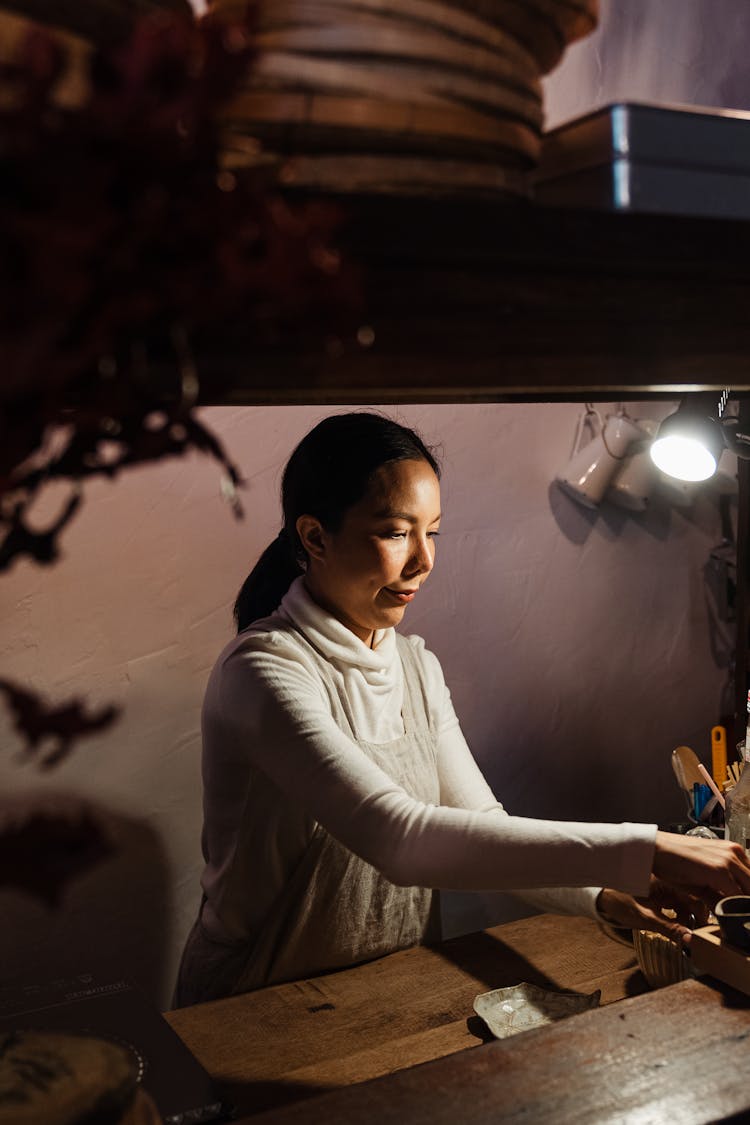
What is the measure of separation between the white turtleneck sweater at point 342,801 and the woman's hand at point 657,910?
0.05 m

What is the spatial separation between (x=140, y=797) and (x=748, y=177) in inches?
85.1

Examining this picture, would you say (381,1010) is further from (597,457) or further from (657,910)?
(597,457)

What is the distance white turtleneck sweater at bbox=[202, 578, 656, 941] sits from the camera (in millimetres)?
1395

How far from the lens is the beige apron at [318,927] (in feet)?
6.17

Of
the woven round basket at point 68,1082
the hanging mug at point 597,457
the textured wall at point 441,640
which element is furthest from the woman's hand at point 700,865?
the hanging mug at point 597,457

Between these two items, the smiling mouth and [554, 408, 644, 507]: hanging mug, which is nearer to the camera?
the smiling mouth

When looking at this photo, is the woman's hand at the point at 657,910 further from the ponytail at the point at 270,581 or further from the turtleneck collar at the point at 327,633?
the ponytail at the point at 270,581

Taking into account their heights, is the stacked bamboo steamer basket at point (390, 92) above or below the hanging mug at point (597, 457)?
above

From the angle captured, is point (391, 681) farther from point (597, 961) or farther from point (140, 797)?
point (140, 797)

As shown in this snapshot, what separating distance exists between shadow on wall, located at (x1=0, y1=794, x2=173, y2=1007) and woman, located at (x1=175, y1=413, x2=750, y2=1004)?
2.19ft

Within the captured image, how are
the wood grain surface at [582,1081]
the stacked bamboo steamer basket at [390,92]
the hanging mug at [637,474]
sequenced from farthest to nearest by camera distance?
the hanging mug at [637,474]
the wood grain surface at [582,1081]
the stacked bamboo steamer basket at [390,92]

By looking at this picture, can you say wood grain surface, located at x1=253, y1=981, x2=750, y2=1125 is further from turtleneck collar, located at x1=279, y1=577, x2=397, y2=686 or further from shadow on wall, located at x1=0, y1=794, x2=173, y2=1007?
shadow on wall, located at x1=0, y1=794, x2=173, y2=1007

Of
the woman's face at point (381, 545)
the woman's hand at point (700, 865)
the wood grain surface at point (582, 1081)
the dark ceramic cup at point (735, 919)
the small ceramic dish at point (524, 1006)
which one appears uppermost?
the woman's face at point (381, 545)

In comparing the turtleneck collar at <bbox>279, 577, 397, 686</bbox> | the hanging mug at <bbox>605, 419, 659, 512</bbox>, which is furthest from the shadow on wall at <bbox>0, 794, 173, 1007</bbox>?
the hanging mug at <bbox>605, 419, 659, 512</bbox>
